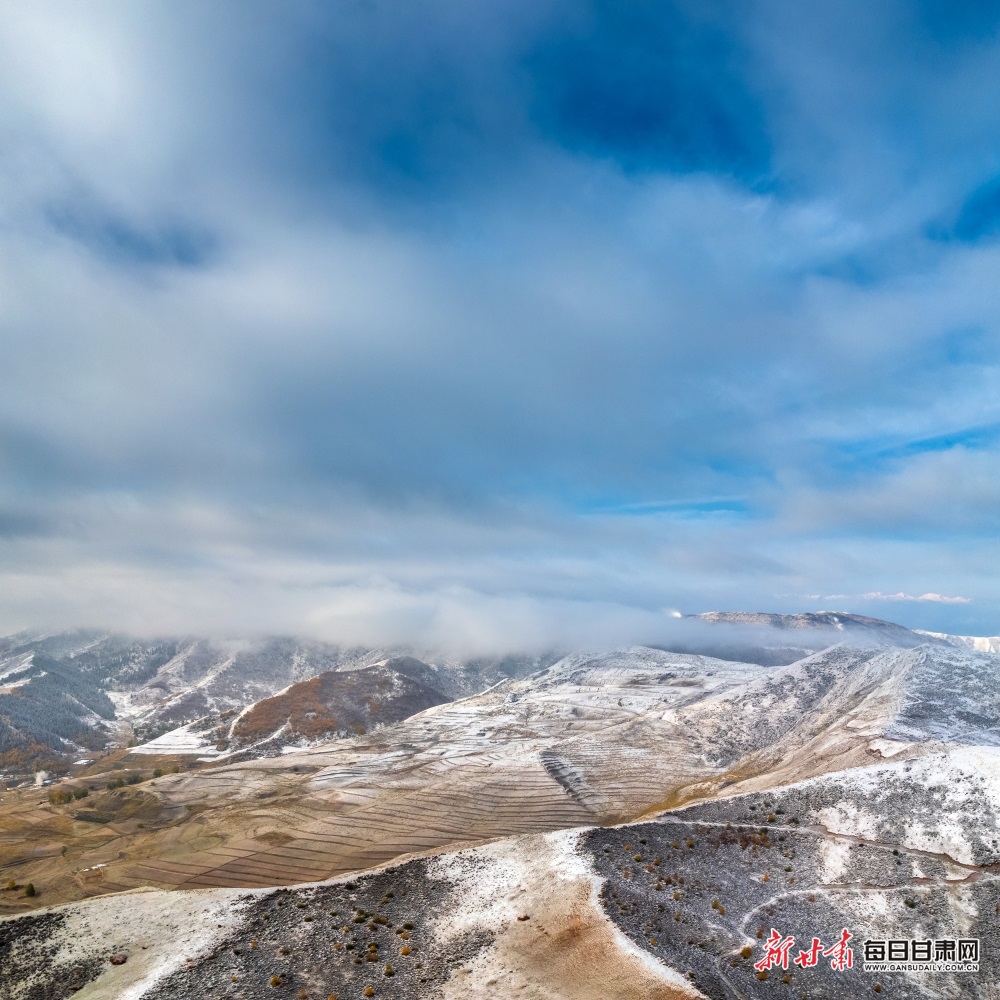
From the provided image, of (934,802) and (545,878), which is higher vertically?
(934,802)

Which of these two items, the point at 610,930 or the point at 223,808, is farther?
the point at 223,808

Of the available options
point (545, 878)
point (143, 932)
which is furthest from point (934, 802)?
point (143, 932)

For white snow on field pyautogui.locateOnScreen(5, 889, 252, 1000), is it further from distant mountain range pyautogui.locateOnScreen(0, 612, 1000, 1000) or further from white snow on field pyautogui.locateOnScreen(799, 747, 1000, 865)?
white snow on field pyautogui.locateOnScreen(799, 747, 1000, 865)

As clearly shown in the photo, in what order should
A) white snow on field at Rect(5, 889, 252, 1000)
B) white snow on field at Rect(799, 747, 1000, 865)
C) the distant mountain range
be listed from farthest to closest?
1. white snow on field at Rect(799, 747, 1000, 865)
2. the distant mountain range
3. white snow on field at Rect(5, 889, 252, 1000)

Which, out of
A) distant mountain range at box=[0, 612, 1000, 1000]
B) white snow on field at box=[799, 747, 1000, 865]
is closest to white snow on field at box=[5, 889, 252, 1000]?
distant mountain range at box=[0, 612, 1000, 1000]

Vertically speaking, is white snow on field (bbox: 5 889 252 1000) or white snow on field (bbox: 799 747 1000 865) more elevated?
white snow on field (bbox: 799 747 1000 865)

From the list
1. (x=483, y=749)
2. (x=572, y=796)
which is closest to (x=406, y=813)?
(x=572, y=796)

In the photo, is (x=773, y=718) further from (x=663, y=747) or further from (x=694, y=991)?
(x=694, y=991)

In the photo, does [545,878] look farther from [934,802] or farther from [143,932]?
[934,802]

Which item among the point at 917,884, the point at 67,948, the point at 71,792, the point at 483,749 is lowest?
the point at 71,792

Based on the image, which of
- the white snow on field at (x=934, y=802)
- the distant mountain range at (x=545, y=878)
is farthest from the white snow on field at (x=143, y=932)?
the white snow on field at (x=934, y=802)

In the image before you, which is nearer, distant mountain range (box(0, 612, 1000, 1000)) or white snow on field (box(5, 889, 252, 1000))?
white snow on field (box(5, 889, 252, 1000))
